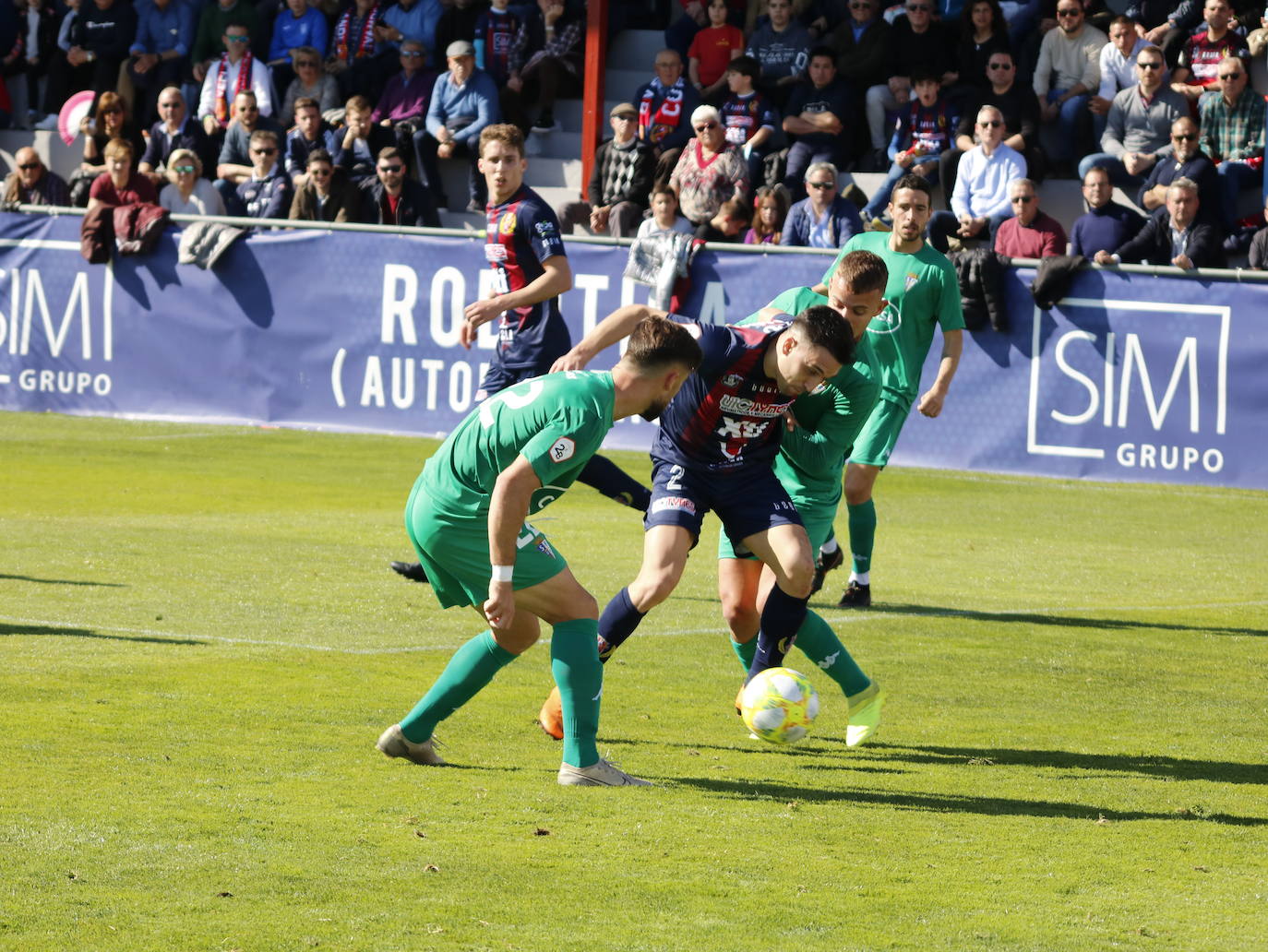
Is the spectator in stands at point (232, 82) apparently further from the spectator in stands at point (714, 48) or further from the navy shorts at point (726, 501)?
the navy shorts at point (726, 501)

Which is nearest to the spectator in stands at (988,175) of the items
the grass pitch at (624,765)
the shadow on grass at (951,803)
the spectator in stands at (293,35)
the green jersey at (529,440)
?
the grass pitch at (624,765)

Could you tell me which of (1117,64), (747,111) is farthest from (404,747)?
(747,111)

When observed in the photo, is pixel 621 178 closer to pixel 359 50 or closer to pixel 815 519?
pixel 359 50

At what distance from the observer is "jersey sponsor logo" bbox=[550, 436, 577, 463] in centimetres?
581

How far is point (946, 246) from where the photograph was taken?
1728 centimetres

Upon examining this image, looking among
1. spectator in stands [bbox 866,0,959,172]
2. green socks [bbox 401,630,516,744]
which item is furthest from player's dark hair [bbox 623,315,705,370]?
spectator in stands [bbox 866,0,959,172]

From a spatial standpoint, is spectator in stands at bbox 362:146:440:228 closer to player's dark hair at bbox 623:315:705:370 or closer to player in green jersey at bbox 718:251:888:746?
player in green jersey at bbox 718:251:888:746

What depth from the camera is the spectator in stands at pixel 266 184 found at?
803 inches

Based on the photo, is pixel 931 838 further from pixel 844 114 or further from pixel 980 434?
pixel 844 114

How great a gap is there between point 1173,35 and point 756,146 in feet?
13.1

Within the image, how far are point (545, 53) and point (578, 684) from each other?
16550mm

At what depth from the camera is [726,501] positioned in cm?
736

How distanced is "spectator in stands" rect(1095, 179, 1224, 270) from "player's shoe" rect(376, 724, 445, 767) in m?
10.6

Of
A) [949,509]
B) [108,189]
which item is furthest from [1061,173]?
[108,189]
